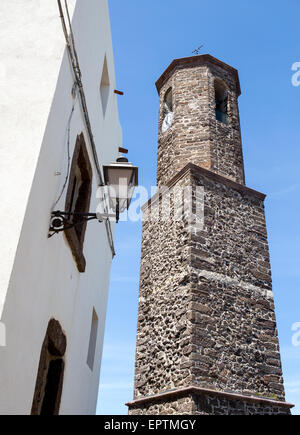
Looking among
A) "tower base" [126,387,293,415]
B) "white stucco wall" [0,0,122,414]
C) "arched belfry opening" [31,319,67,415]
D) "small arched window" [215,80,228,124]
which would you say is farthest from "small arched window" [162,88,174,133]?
"arched belfry opening" [31,319,67,415]

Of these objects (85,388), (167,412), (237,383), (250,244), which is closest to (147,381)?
(167,412)

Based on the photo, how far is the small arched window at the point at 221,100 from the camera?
11.9 m

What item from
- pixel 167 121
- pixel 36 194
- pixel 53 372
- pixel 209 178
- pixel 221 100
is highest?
pixel 221 100

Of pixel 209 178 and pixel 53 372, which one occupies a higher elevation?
pixel 209 178

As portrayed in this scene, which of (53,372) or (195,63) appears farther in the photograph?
(195,63)

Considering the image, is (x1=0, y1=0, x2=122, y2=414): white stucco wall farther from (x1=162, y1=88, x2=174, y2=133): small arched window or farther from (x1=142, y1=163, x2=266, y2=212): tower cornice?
(x1=162, y1=88, x2=174, y2=133): small arched window

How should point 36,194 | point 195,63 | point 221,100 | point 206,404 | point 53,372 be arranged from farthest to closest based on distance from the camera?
point 221,100 < point 195,63 < point 206,404 < point 53,372 < point 36,194

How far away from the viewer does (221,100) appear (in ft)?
40.5

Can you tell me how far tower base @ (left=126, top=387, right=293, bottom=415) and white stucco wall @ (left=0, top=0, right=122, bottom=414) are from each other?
2.10 meters

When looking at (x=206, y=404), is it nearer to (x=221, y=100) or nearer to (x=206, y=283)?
(x=206, y=283)

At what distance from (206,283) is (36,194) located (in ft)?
19.1

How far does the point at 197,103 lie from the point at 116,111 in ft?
13.0

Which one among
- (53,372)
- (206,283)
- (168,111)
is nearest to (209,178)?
(206,283)
